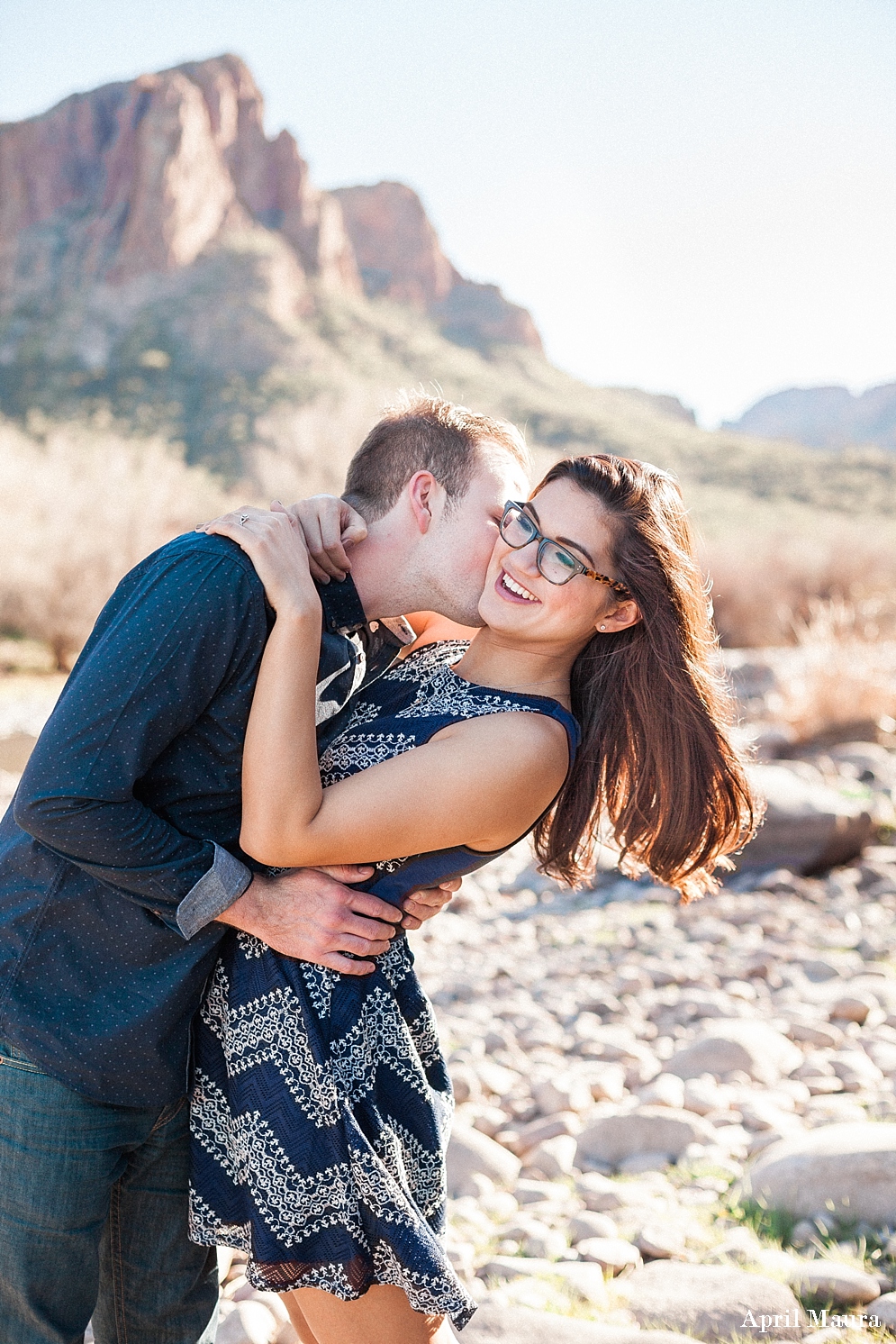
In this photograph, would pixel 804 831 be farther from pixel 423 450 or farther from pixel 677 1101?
pixel 423 450

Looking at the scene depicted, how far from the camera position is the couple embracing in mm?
1748

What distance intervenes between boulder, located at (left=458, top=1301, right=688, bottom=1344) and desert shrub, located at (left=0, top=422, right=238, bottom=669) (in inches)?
575

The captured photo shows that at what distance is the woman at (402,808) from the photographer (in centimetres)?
183

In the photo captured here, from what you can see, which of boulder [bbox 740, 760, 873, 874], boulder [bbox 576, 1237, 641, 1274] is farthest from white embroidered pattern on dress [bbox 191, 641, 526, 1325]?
boulder [bbox 740, 760, 873, 874]

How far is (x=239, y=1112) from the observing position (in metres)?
1.89

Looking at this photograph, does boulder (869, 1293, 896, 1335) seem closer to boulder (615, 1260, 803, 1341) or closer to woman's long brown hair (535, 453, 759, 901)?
boulder (615, 1260, 803, 1341)

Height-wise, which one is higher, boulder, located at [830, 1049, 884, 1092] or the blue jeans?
the blue jeans

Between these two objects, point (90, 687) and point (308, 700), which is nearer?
point (90, 687)

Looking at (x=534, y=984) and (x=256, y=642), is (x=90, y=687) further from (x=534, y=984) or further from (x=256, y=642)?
(x=534, y=984)

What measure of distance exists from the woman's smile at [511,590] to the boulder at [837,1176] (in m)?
2.19

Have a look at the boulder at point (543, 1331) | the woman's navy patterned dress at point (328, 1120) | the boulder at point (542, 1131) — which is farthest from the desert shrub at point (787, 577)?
the woman's navy patterned dress at point (328, 1120)

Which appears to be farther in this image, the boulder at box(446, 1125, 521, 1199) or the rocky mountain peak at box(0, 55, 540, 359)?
the rocky mountain peak at box(0, 55, 540, 359)

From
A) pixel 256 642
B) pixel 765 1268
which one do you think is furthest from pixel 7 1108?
pixel 765 1268

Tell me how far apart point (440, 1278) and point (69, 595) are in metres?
17.5
